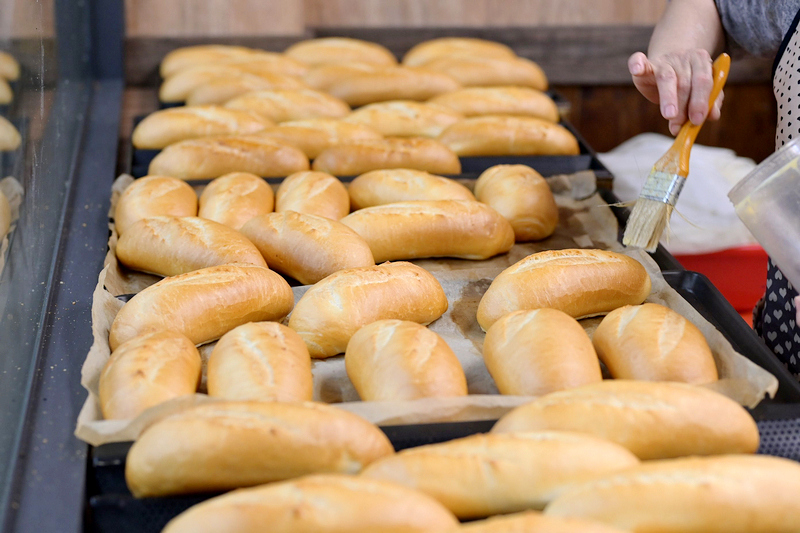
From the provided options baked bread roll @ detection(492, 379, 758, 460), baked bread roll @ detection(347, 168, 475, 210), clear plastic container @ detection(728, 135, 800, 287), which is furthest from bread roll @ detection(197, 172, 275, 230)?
clear plastic container @ detection(728, 135, 800, 287)

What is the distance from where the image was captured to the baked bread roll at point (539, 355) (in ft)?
3.94

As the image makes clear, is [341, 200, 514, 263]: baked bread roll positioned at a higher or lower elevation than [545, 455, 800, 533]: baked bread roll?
lower

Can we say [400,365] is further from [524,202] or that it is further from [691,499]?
[524,202]

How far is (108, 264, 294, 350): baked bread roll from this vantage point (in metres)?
1.38

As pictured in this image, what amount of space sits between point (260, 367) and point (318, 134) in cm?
137

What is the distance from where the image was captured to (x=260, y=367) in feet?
3.90

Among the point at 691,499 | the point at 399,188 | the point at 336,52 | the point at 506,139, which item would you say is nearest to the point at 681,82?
the point at 399,188

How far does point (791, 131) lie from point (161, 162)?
1642 mm

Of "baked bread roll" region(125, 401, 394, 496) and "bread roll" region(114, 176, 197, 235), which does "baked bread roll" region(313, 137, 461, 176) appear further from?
"baked bread roll" region(125, 401, 394, 496)

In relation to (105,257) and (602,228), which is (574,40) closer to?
(602,228)

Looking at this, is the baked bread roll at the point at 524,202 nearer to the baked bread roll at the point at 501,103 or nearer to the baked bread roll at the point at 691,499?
the baked bread roll at the point at 501,103

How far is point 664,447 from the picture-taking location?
101 centimetres

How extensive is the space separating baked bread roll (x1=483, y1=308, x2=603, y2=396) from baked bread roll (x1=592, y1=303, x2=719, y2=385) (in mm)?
58

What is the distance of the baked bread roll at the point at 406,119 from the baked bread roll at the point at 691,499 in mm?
1858
